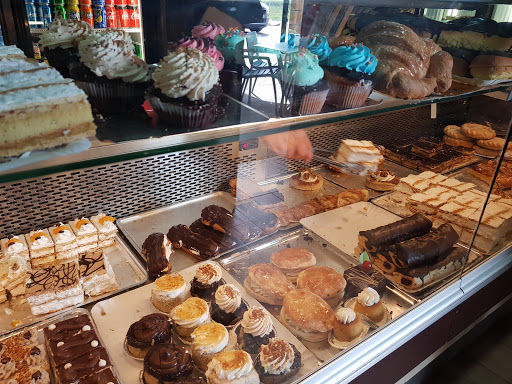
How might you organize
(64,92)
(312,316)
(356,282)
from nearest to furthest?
(64,92) → (312,316) → (356,282)

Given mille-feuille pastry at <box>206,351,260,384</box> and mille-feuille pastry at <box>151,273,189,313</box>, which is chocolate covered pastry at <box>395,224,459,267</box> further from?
mille-feuille pastry at <box>151,273,189,313</box>

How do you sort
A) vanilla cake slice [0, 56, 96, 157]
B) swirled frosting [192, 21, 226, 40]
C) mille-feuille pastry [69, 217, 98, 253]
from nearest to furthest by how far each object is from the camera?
vanilla cake slice [0, 56, 96, 157] → mille-feuille pastry [69, 217, 98, 253] → swirled frosting [192, 21, 226, 40]

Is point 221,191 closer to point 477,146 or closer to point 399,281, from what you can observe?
point 399,281

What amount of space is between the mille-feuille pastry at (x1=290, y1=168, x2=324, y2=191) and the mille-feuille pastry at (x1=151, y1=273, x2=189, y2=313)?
1.39 metres

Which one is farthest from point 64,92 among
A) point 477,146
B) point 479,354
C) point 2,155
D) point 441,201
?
point 477,146

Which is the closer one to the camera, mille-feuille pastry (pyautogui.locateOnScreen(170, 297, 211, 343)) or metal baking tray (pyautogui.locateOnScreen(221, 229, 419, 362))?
mille-feuille pastry (pyautogui.locateOnScreen(170, 297, 211, 343))

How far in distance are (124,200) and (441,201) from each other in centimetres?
227

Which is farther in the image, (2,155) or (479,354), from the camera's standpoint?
(479,354)

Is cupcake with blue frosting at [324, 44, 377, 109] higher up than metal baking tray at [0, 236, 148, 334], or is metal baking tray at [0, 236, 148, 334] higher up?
cupcake with blue frosting at [324, 44, 377, 109]

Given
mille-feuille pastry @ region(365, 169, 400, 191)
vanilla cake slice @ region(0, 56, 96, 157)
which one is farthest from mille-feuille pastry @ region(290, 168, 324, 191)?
vanilla cake slice @ region(0, 56, 96, 157)

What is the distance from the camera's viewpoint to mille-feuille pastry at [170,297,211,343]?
192 centimetres

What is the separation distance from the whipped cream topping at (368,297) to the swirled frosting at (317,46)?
1305mm

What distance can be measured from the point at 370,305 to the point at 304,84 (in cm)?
120

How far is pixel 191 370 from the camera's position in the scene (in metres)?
1.76
